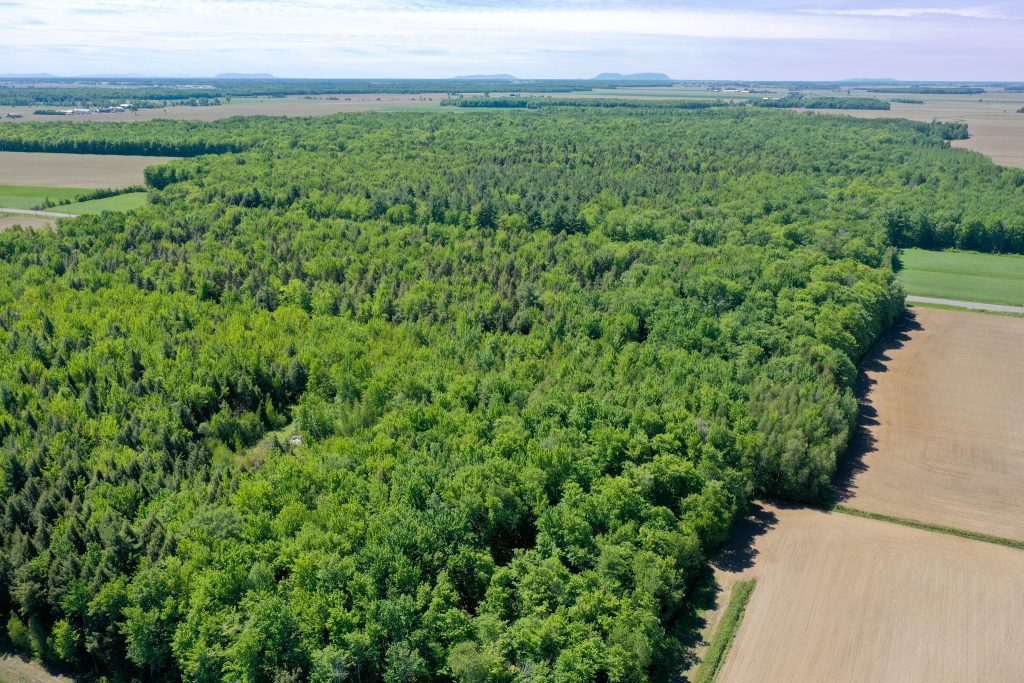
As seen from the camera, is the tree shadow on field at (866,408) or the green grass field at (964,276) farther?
the green grass field at (964,276)

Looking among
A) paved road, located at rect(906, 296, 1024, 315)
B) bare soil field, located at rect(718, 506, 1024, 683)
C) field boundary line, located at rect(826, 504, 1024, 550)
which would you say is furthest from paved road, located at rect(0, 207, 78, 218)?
paved road, located at rect(906, 296, 1024, 315)

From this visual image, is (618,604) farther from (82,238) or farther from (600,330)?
(82,238)

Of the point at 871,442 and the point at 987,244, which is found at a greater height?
the point at 987,244

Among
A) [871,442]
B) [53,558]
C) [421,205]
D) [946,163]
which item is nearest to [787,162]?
[946,163]

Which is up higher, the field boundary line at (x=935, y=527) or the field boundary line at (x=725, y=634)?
the field boundary line at (x=935, y=527)

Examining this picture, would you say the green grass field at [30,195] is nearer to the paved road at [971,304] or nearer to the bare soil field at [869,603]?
the bare soil field at [869,603]

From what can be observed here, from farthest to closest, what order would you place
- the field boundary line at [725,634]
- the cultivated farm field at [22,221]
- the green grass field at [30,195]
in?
the green grass field at [30,195]
the cultivated farm field at [22,221]
the field boundary line at [725,634]

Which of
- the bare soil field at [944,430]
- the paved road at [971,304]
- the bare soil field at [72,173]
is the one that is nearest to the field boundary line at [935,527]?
the bare soil field at [944,430]

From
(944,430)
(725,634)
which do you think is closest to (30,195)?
(725,634)
